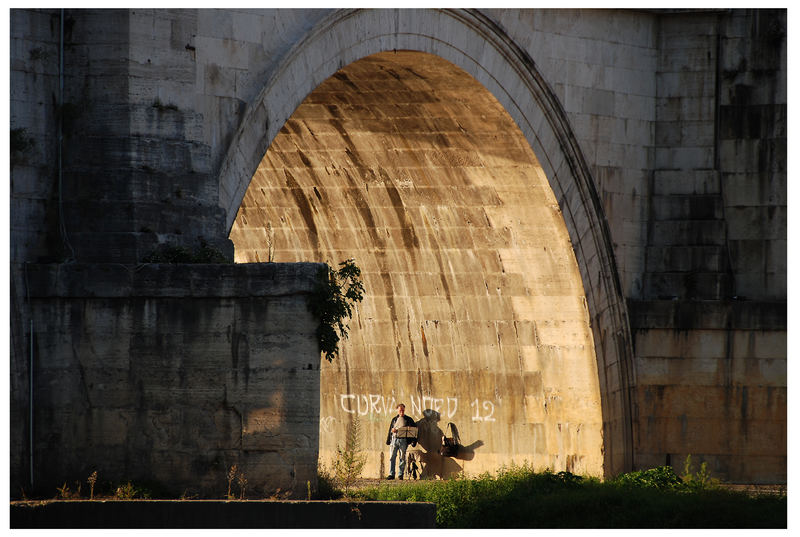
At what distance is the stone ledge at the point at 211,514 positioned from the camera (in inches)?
445

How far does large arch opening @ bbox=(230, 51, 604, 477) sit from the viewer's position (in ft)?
64.0

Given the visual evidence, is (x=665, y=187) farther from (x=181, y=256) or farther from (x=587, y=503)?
(x=181, y=256)

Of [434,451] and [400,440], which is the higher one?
[400,440]

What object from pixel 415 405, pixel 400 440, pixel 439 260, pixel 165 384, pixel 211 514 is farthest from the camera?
pixel 415 405

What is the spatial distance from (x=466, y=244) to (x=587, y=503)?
22.1ft

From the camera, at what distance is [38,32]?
12.8 metres

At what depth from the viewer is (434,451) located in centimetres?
2281

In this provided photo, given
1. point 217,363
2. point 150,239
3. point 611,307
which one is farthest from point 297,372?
point 611,307

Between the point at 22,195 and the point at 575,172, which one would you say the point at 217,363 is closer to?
the point at 22,195

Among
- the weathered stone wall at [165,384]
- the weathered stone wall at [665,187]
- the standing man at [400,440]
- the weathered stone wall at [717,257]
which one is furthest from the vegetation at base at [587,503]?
the standing man at [400,440]

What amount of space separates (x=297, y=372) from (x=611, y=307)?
30.4 ft

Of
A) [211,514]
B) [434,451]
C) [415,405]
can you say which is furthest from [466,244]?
[211,514]

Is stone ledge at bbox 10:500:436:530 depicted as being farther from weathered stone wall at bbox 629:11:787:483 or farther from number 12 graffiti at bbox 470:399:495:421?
number 12 graffiti at bbox 470:399:495:421

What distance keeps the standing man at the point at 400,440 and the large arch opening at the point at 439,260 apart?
0.93 ft
